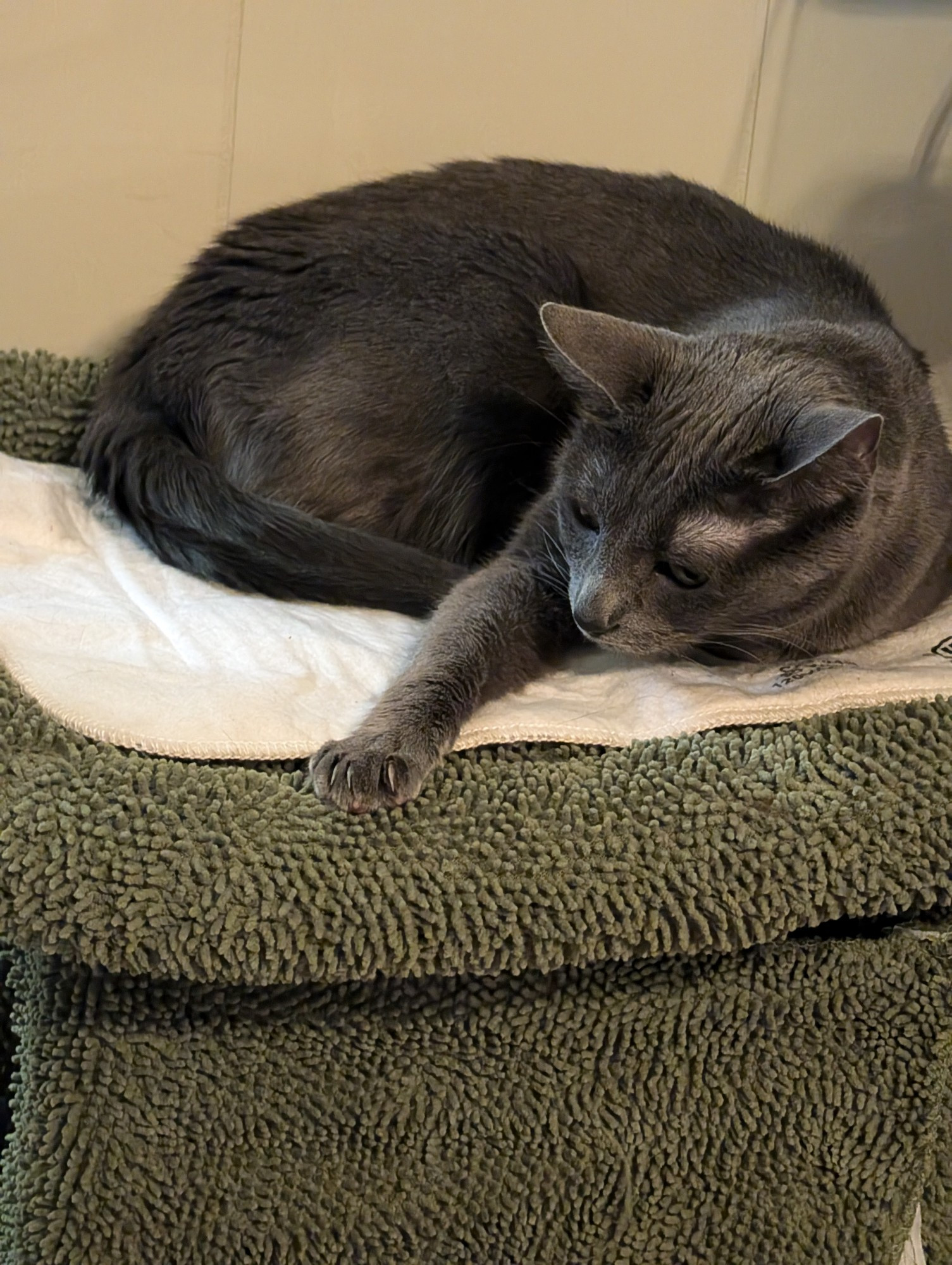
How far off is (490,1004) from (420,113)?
1340 millimetres

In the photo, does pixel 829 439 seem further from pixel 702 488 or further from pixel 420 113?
pixel 420 113

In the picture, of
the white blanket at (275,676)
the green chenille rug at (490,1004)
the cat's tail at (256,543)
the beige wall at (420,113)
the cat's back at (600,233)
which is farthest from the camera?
the beige wall at (420,113)

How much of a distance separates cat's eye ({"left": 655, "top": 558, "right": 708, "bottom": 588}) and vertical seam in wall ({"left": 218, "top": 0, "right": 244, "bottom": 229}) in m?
1.00

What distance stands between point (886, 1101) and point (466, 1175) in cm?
37

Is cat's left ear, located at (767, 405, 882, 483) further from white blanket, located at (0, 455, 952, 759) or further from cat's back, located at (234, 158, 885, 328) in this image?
cat's back, located at (234, 158, 885, 328)

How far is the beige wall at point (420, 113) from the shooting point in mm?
1566

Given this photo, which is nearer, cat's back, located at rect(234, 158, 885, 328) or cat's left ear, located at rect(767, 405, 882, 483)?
cat's left ear, located at rect(767, 405, 882, 483)

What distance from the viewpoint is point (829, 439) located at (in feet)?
2.92

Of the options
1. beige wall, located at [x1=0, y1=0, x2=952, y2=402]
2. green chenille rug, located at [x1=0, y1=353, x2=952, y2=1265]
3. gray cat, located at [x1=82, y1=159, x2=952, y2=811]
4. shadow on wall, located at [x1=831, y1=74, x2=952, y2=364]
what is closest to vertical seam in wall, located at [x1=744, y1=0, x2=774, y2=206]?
A: beige wall, located at [x1=0, y1=0, x2=952, y2=402]

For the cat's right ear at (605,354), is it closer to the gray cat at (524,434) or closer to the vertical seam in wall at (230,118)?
the gray cat at (524,434)

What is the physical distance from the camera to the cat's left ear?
2.92 feet

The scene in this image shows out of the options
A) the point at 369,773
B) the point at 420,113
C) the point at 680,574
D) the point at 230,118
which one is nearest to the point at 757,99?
the point at 420,113

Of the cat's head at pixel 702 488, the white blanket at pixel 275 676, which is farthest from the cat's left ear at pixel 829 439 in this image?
the white blanket at pixel 275 676

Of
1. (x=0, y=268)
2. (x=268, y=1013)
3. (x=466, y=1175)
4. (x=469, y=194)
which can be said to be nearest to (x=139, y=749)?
(x=268, y=1013)
